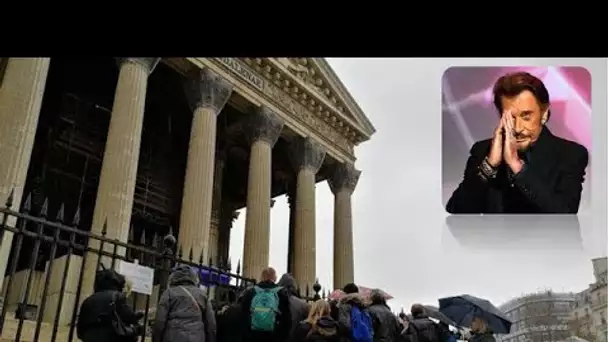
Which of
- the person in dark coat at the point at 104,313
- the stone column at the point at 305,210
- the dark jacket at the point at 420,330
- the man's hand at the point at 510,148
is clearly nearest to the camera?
the man's hand at the point at 510,148

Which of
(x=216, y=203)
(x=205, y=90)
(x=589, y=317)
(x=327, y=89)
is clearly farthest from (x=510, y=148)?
(x=327, y=89)

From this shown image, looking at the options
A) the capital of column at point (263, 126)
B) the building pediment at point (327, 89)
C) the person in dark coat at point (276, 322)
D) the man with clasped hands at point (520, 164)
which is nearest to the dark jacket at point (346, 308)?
the person in dark coat at point (276, 322)

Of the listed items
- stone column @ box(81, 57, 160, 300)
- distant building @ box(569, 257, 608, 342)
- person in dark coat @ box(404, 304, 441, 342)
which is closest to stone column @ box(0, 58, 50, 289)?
stone column @ box(81, 57, 160, 300)

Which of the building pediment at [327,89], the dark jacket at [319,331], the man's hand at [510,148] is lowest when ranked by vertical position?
the dark jacket at [319,331]

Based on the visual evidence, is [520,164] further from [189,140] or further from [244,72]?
[189,140]

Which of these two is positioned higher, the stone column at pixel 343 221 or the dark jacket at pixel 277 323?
the stone column at pixel 343 221

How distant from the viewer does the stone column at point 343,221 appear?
23156mm

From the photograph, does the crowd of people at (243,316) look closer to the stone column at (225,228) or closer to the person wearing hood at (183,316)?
the person wearing hood at (183,316)

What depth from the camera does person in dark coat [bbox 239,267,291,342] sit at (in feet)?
21.7

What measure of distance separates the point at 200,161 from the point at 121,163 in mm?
3023

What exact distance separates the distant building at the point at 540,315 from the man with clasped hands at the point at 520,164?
2336cm

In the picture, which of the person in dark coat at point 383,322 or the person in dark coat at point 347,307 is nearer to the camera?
the person in dark coat at point 347,307
